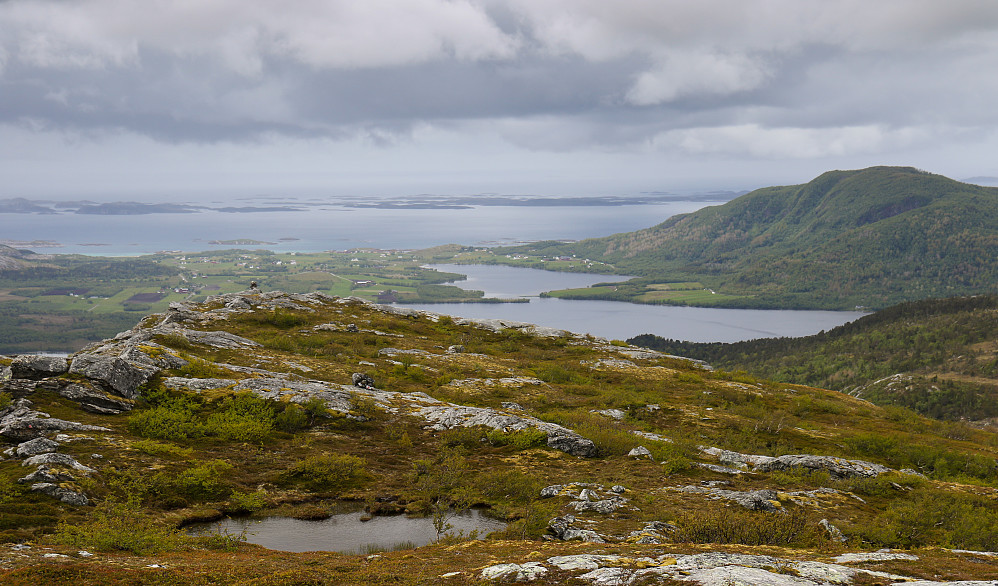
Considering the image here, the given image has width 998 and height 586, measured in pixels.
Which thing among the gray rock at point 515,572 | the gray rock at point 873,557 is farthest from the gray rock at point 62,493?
the gray rock at point 873,557

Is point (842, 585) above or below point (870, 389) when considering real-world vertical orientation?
above

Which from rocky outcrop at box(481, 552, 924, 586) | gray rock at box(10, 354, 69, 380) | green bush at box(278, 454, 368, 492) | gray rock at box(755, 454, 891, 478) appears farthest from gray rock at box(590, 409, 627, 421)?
gray rock at box(10, 354, 69, 380)

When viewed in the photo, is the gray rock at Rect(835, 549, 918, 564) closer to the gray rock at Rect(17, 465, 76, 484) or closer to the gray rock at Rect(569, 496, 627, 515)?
the gray rock at Rect(569, 496, 627, 515)

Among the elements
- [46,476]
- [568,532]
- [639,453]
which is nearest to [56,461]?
[46,476]

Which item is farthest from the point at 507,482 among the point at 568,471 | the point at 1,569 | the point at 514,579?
the point at 1,569

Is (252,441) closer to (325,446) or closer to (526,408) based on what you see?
(325,446)
